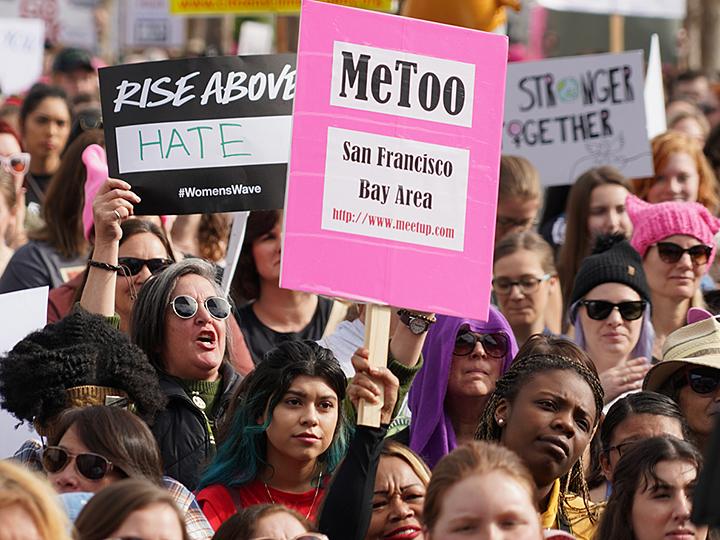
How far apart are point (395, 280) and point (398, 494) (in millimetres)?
661

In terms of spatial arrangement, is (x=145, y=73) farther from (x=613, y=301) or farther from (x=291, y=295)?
(x=613, y=301)

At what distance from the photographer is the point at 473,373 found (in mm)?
6238

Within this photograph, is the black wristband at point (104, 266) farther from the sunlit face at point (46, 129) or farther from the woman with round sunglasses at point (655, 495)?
the sunlit face at point (46, 129)

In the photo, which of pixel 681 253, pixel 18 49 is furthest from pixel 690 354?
pixel 18 49

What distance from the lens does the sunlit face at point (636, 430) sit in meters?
5.75

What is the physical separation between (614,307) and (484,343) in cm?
107

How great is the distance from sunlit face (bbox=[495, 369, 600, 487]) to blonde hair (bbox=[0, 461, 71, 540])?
1895 millimetres

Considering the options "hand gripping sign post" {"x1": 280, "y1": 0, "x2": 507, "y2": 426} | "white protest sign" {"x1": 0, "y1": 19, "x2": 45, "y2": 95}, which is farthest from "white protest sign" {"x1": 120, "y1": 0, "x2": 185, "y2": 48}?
"hand gripping sign post" {"x1": 280, "y1": 0, "x2": 507, "y2": 426}

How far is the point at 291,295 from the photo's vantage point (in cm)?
742

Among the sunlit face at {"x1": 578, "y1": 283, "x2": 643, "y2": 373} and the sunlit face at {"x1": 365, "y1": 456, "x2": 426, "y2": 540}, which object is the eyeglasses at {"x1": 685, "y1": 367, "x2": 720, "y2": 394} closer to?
the sunlit face at {"x1": 578, "y1": 283, "x2": 643, "y2": 373}

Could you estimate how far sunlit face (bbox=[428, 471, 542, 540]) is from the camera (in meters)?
4.25

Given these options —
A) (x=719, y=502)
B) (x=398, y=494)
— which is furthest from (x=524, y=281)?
(x=719, y=502)

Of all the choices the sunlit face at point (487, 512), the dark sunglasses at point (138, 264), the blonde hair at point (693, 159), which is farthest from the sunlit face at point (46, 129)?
the sunlit face at point (487, 512)

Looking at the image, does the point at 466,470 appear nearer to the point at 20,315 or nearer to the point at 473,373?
the point at 473,373
